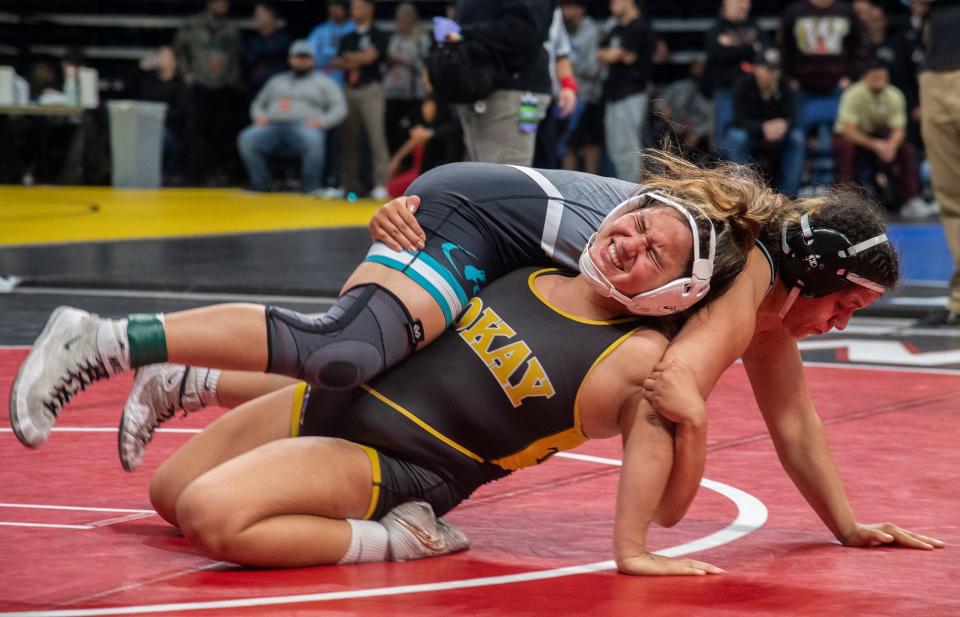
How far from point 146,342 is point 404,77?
12.5 meters

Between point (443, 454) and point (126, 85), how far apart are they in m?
15.6

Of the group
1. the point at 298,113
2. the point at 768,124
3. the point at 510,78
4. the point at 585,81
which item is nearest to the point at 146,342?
the point at 510,78

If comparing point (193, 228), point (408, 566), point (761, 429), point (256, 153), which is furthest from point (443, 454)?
point (256, 153)

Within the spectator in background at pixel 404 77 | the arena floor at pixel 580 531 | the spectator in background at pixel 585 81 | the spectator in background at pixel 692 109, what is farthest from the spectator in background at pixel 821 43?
the arena floor at pixel 580 531

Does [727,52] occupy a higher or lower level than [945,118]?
lower

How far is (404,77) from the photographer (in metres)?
15.1

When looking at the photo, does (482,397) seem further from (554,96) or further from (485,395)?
(554,96)

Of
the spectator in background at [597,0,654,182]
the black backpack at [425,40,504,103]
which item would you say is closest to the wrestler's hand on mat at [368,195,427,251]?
the black backpack at [425,40,504,103]

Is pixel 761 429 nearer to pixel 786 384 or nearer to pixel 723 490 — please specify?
pixel 723 490

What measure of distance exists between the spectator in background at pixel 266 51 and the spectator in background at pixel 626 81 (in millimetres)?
4606

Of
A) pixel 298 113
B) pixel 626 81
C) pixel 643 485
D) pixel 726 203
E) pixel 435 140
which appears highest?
pixel 726 203

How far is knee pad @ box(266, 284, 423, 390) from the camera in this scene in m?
2.89

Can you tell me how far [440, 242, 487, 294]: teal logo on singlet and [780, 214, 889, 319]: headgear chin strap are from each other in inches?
24.4

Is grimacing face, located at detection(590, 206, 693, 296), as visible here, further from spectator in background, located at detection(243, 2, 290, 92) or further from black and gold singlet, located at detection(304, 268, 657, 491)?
spectator in background, located at detection(243, 2, 290, 92)
